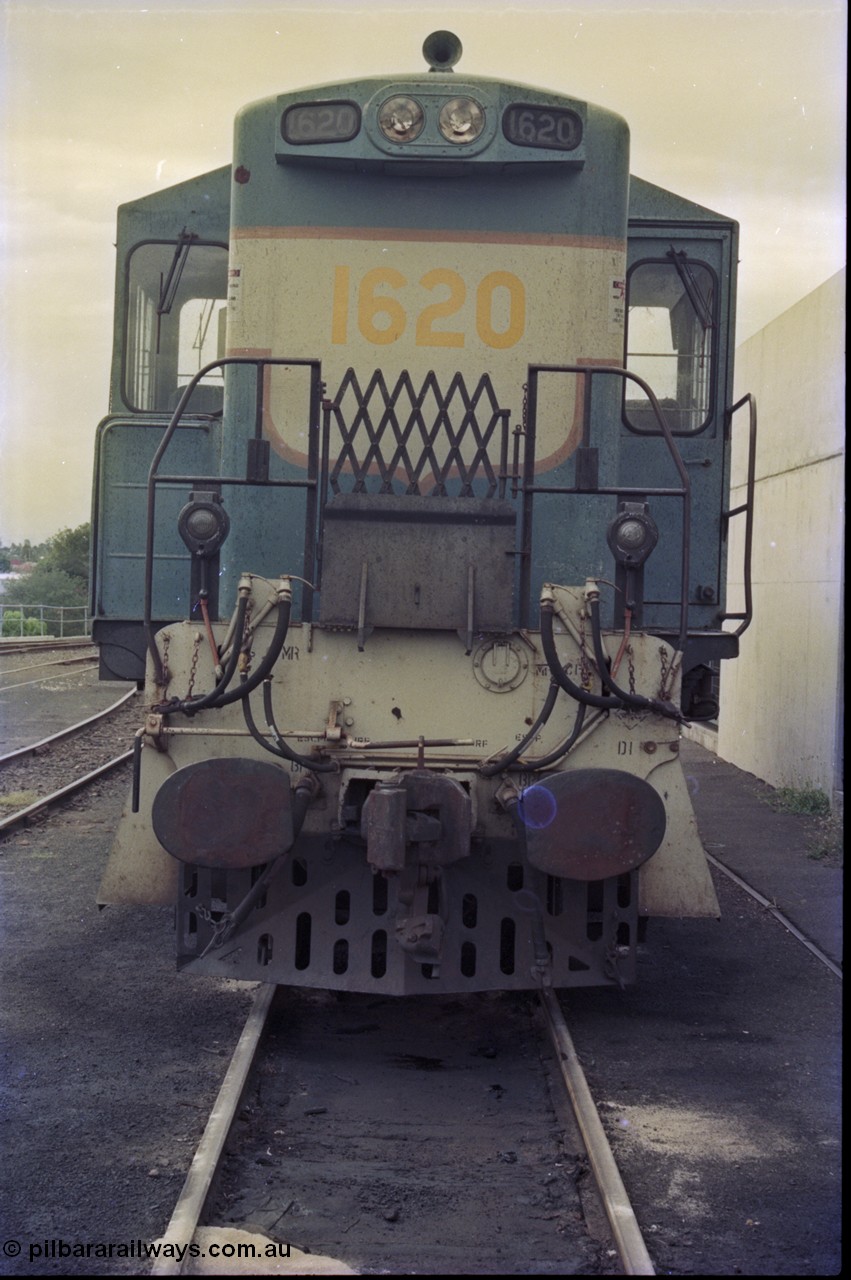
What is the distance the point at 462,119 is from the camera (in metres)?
5.56

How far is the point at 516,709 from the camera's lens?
5.10 m

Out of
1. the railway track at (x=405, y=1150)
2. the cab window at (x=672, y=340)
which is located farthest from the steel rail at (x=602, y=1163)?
the cab window at (x=672, y=340)

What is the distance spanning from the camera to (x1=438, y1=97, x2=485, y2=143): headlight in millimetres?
5539

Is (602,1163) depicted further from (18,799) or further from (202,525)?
(18,799)

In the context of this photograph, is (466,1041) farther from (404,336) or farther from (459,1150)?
(404,336)

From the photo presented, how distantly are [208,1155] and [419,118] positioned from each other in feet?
13.7

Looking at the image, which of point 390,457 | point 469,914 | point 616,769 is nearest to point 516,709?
point 616,769

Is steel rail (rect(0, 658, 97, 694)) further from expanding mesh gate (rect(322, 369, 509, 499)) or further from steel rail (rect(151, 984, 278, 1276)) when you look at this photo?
steel rail (rect(151, 984, 278, 1276))

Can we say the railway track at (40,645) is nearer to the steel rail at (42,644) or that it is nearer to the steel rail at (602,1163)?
the steel rail at (42,644)

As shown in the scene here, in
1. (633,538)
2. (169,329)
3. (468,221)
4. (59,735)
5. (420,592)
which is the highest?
(468,221)

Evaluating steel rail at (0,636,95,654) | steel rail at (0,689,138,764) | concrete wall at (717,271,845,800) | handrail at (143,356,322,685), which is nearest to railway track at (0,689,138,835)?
steel rail at (0,689,138,764)

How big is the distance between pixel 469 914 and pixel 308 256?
9.63 ft

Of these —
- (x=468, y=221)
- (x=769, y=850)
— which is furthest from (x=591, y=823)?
(x=769, y=850)
